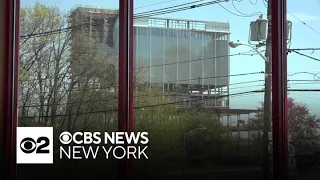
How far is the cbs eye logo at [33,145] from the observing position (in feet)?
12.3

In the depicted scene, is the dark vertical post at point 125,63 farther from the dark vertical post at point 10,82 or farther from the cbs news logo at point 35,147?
the dark vertical post at point 10,82

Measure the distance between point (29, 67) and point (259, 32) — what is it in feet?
6.19

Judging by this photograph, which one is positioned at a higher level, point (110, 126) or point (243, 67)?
point (243, 67)

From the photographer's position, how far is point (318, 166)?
361 centimetres

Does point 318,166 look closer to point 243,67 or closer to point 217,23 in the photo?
point 243,67

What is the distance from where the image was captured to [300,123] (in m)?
3.66

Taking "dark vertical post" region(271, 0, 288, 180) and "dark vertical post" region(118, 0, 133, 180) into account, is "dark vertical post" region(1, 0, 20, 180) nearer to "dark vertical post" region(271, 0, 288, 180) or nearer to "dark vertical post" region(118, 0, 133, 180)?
"dark vertical post" region(118, 0, 133, 180)

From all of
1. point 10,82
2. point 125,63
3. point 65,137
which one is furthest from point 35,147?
point 125,63

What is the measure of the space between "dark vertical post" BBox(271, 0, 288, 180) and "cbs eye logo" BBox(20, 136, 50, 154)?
1.79 m

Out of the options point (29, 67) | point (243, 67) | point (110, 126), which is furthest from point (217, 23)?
point (29, 67)

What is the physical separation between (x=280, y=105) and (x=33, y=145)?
196 centimetres

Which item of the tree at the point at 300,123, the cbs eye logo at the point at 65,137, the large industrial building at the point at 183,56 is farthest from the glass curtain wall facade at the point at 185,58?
the cbs eye logo at the point at 65,137

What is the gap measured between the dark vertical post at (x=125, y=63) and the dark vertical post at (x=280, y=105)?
3.68ft

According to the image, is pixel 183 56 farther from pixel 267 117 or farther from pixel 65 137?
pixel 65 137
